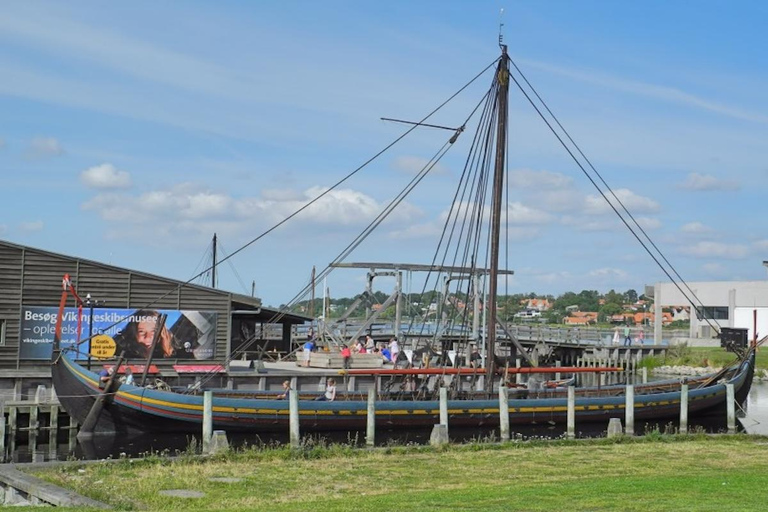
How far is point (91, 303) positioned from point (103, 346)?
4066mm

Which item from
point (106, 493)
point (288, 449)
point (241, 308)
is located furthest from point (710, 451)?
point (241, 308)

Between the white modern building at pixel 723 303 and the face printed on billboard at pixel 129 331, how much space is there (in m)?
43.7

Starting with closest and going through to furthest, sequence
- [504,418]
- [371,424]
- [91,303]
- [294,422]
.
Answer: [294,422], [371,424], [504,418], [91,303]

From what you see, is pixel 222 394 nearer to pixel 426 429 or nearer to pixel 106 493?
pixel 426 429

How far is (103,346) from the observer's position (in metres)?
42.5

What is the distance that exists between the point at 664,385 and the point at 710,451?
608 inches

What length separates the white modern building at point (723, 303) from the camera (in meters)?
79.0

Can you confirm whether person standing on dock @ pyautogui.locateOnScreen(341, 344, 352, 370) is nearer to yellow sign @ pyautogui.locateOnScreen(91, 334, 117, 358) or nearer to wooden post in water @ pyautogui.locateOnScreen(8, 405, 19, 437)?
yellow sign @ pyautogui.locateOnScreen(91, 334, 117, 358)

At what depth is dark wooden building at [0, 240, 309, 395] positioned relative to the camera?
41.1 metres

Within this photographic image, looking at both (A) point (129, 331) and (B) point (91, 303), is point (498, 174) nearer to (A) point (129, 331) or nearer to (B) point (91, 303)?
(B) point (91, 303)

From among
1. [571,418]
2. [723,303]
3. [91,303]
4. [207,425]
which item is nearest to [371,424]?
[207,425]

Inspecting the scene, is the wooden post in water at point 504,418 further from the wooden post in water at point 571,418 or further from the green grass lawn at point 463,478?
the green grass lawn at point 463,478

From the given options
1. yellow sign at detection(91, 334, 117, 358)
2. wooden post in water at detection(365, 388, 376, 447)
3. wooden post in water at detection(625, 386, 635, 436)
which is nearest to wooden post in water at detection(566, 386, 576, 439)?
wooden post in water at detection(625, 386, 635, 436)

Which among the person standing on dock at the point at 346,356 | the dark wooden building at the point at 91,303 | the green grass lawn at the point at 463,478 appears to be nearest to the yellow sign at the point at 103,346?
the dark wooden building at the point at 91,303
